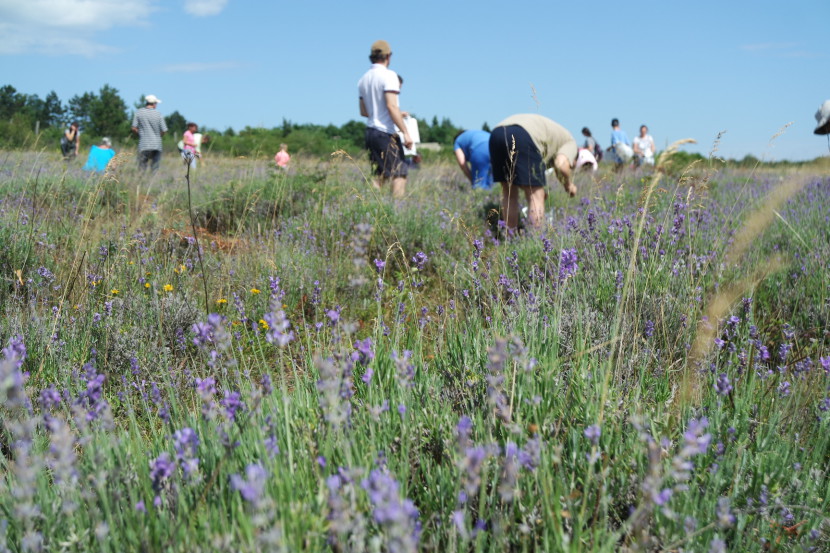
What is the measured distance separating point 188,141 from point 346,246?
10113mm

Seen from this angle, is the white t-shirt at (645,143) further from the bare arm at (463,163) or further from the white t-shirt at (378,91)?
the white t-shirt at (378,91)

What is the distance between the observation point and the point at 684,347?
2.72m

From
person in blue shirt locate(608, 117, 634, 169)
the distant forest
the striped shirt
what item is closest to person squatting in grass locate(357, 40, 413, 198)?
the striped shirt

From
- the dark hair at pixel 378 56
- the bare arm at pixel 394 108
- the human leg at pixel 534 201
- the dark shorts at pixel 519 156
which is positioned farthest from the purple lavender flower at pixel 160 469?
the dark hair at pixel 378 56

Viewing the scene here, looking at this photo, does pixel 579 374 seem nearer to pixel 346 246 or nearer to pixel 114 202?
pixel 346 246

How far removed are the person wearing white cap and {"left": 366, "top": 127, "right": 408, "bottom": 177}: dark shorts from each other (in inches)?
181

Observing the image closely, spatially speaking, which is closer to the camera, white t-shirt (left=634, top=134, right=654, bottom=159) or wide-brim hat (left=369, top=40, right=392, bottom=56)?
wide-brim hat (left=369, top=40, right=392, bottom=56)

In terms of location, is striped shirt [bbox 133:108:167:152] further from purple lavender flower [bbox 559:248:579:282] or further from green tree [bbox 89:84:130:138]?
green tree [bbox 89:84:130:138]

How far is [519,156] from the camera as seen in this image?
4.96m

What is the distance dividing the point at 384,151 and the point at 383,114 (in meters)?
0.38

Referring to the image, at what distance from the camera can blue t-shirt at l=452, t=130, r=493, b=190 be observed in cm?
696

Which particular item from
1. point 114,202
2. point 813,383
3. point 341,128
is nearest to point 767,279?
point 813,383

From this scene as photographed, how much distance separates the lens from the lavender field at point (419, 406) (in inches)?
51.8

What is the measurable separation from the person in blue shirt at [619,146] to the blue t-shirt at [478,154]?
25.6 feet
